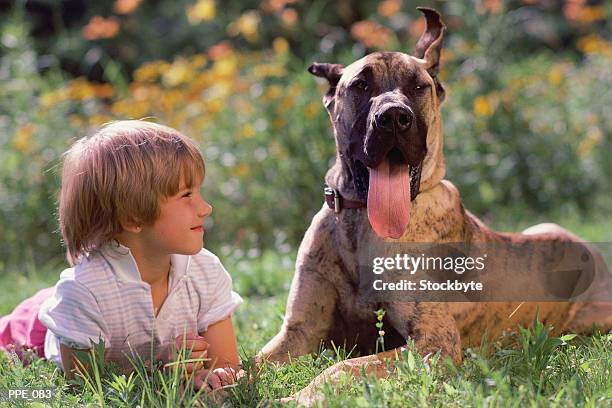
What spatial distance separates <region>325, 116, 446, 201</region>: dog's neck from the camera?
3680mm

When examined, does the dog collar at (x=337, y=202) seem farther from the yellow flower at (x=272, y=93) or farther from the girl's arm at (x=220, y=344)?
the yellow flower at (x=272, y=93)

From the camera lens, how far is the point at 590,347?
351 centimetres

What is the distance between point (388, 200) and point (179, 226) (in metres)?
0.83

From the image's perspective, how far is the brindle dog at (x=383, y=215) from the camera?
347 centimetres

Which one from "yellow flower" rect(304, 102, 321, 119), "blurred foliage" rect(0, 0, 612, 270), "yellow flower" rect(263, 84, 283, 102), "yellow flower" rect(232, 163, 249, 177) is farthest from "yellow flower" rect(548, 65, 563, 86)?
"yellow flower" rect(232, 163, 249, 177)

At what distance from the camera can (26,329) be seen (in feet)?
13.7

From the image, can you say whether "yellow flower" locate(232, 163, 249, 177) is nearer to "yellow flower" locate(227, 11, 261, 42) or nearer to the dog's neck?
"yellow flower" locate(227, 11, 261, 42)

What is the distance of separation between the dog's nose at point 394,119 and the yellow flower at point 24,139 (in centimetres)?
423

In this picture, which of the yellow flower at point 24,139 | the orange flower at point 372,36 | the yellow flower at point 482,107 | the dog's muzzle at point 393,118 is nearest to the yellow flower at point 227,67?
the orange flower at point 372,36

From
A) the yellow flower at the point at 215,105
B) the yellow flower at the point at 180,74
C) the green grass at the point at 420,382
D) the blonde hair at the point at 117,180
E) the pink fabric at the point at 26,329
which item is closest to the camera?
the green grass at the point at 420,382

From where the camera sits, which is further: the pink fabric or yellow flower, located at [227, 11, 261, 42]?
yellow flower, located at [227, 11, 261, 42]

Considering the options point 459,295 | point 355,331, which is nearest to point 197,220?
point 355,331

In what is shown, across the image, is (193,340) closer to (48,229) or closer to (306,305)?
(306,305)

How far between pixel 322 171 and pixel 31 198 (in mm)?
2287
